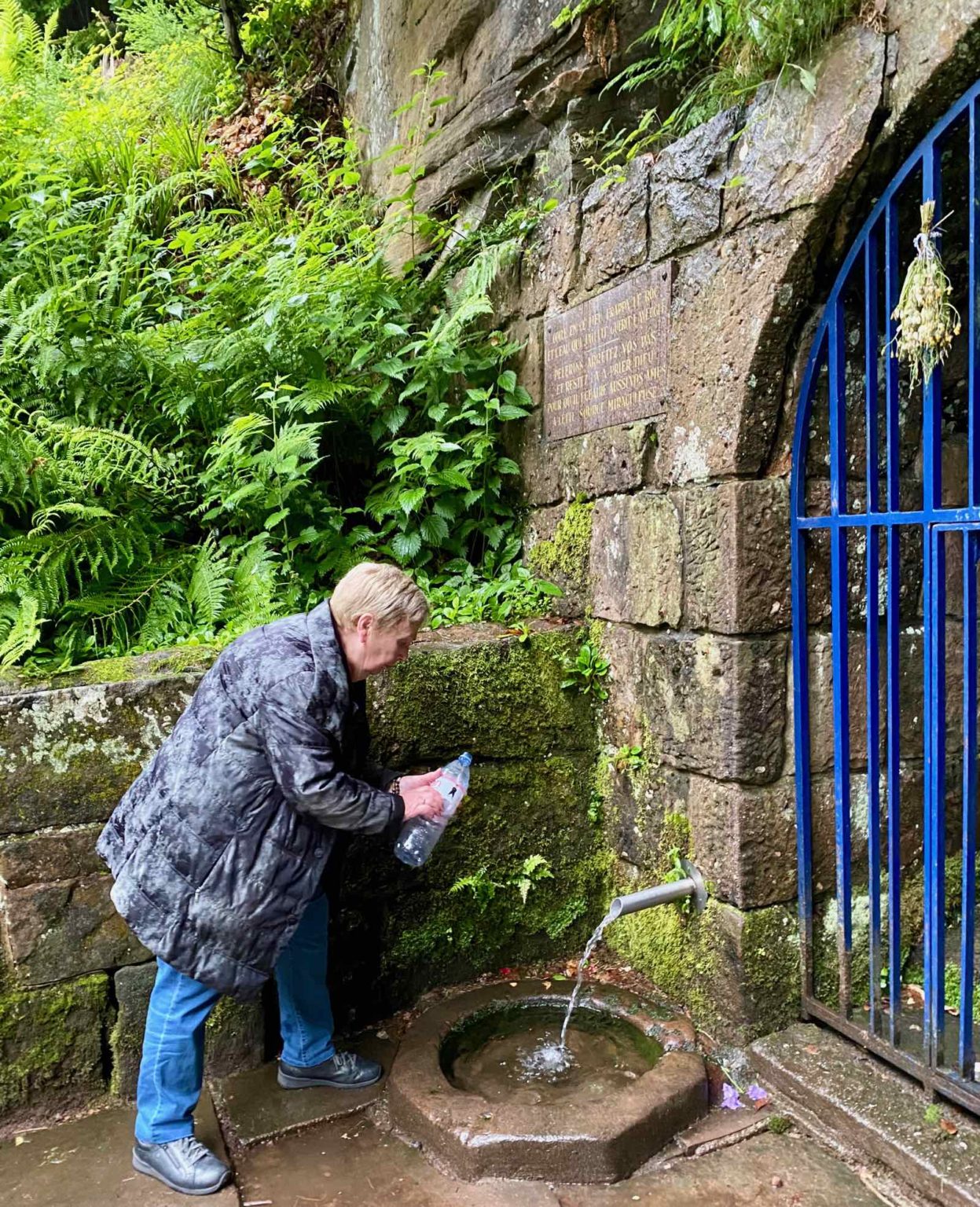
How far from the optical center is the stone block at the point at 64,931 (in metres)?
2.69

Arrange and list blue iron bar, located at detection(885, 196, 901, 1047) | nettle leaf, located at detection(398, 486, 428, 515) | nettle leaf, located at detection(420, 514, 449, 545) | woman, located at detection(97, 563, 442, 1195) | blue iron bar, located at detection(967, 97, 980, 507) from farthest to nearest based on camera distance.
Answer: nettle leaf, located at detection(420, 514, 449, 545), nettle leaf, located at detection(398, 486, 428, 515), blue iron bar, located at detection(885, 196, 901, 1047), woman, located at detection(97, 563, 442, 1195), blue iron bar, located at detection(967, 97, 980, 507)

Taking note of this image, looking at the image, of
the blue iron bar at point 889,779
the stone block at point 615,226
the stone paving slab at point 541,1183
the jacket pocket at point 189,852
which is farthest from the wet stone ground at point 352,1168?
the stone block at point 615,226

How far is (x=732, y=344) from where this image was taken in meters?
2.73

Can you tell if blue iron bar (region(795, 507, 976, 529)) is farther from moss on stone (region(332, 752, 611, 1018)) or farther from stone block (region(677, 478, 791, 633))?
moss on stone (region(332, 752, 611, 1018))

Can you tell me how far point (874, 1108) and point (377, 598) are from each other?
198cm

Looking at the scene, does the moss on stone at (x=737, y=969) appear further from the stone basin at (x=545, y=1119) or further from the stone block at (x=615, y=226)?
the stone block at (x=615, y=226)

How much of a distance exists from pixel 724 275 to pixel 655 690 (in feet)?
4.52

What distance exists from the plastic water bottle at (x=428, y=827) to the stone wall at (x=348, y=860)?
43 cm

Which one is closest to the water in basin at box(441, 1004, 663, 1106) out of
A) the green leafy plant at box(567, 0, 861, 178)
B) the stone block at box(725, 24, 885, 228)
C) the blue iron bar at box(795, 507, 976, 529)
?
the blue iron bar at box(795, 507, 976, 529)

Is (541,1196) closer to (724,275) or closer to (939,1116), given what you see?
(939,1116)

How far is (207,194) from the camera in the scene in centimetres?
537

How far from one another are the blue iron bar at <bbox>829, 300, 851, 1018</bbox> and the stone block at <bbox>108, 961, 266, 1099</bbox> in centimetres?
188

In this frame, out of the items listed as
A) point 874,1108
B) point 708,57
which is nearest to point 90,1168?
point 874,1108

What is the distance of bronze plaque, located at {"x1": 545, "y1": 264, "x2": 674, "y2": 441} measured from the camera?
3.06m
